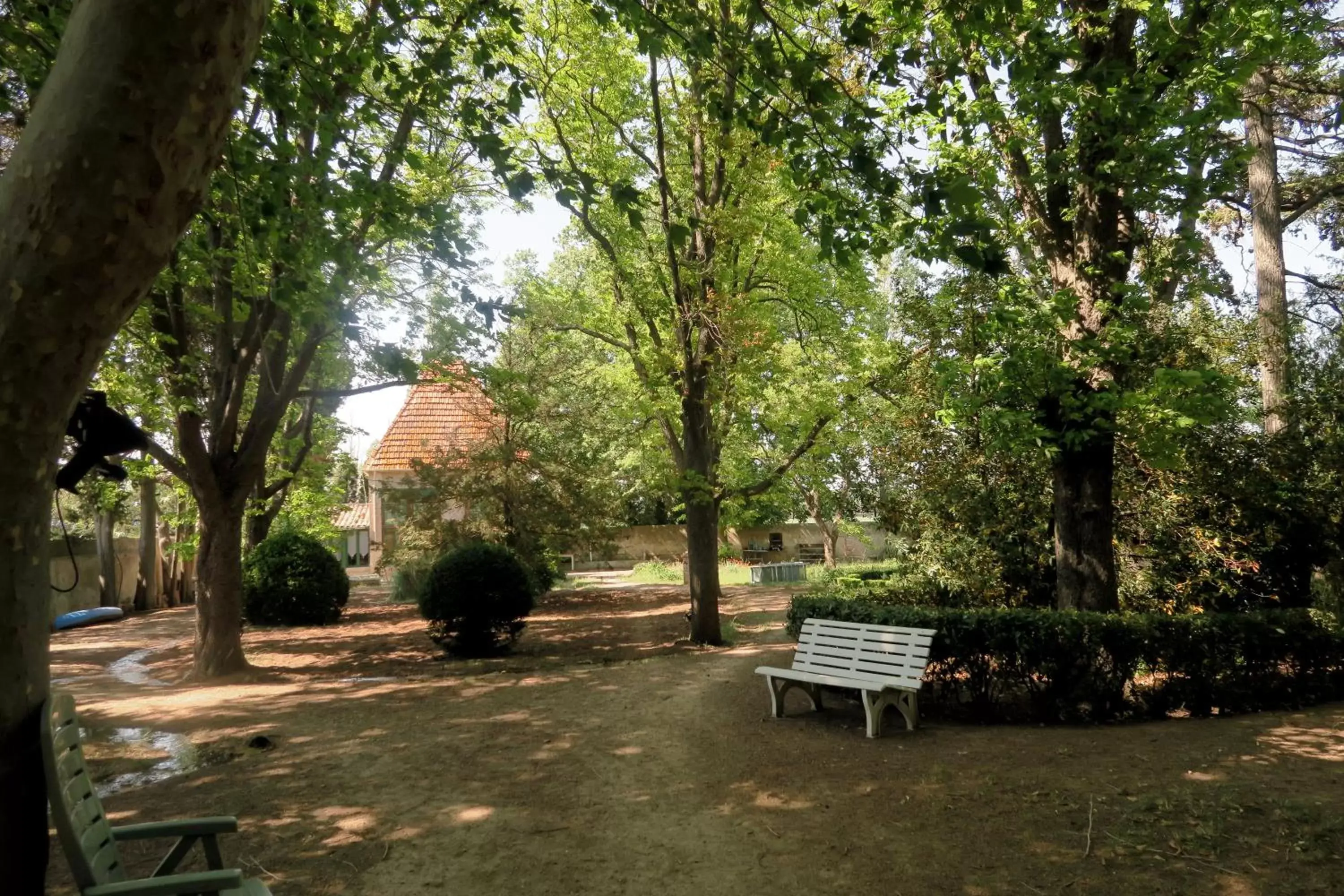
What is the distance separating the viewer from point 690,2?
5301 mm

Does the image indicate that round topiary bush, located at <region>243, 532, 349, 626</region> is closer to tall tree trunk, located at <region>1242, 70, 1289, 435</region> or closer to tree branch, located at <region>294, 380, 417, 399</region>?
tree branch, located at <region>294, 380, 417, 399</region>

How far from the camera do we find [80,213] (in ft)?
7.74

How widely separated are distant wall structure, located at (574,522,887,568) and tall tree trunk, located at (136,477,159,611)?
14510mm

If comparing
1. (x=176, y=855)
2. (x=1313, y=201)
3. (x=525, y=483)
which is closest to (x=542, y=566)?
(x=525, y=483)

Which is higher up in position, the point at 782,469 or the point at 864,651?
the point at 782,469

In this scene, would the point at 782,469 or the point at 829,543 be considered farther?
the point at 829,543

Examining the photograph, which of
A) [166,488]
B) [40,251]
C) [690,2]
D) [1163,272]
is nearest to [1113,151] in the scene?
[1163,272]

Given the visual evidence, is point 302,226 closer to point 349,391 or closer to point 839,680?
point 349,391

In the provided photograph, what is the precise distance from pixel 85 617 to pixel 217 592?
11.3 m

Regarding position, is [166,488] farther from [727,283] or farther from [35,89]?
[35,89]

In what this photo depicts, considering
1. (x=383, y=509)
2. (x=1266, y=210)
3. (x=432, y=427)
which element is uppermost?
(x=1266, y=210)

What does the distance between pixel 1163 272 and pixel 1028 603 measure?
4.72 meters

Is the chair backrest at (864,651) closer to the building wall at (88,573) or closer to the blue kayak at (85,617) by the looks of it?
the blue kayak at (85,617)

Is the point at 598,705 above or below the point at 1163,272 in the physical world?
below
